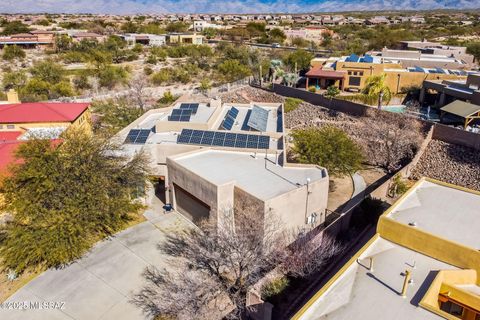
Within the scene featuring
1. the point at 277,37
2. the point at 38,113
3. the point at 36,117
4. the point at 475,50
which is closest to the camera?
the point at 36,117

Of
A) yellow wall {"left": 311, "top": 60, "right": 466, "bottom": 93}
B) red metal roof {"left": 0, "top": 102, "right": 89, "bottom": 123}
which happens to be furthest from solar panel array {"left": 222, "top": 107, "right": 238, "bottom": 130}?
yellow wall {"left": 311, "top": 60, "right": 466, "bottom": 93}

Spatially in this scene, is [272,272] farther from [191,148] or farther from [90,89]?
[90,89]

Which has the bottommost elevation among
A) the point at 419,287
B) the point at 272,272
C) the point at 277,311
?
the point at 277,311

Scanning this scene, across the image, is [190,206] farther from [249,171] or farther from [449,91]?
[449,91]

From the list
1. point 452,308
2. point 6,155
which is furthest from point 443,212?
point 6,155

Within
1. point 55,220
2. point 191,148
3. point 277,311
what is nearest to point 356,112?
point 191,148

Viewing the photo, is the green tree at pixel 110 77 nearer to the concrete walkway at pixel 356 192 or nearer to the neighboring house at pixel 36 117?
the neighboring house at pixel 36 117

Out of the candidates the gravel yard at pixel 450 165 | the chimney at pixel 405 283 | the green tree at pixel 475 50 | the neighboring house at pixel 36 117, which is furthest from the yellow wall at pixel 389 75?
the chimney at pixel 405 283
